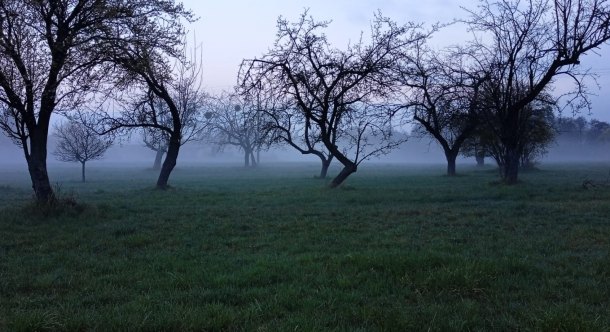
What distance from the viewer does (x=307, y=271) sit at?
7.37 meters

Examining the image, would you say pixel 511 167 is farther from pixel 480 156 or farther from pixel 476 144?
pixel 480 156

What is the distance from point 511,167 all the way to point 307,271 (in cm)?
2035

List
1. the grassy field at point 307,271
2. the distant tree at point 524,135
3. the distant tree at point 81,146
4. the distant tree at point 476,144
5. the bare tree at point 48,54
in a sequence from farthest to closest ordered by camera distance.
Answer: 1. the distant tree at point 81,146
2. the distant tree at point 476,144
3. the distant tree at point 524,135
4. the bare tree at point 48,54
5. the grassy field at point 307,271

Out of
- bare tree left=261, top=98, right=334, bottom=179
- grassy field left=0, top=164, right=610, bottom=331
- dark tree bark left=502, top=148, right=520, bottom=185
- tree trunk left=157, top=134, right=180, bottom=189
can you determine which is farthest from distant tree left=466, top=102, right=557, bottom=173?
tree trunk left=157, top=134, right=180, bottom=189

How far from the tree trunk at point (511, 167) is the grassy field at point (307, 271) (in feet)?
34.5

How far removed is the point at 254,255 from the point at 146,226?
489 cm

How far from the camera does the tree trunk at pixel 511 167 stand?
2444 cm

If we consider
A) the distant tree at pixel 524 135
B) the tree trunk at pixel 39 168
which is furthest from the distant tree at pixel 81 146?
the distant tree at pixel 524 135

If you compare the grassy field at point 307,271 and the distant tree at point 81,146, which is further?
the distant tree at point 81,146

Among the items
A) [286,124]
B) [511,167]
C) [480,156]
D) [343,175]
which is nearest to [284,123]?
[286,124]

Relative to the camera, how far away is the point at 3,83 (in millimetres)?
12711

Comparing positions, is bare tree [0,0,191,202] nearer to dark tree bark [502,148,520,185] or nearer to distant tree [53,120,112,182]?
dark tree bark [502,148,520,185]

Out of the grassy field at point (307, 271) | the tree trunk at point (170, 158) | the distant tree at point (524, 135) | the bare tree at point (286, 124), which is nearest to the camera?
the grassy field at point (307, 271)

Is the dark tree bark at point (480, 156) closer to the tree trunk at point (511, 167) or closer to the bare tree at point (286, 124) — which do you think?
the tree trunk at point (511, 167)
